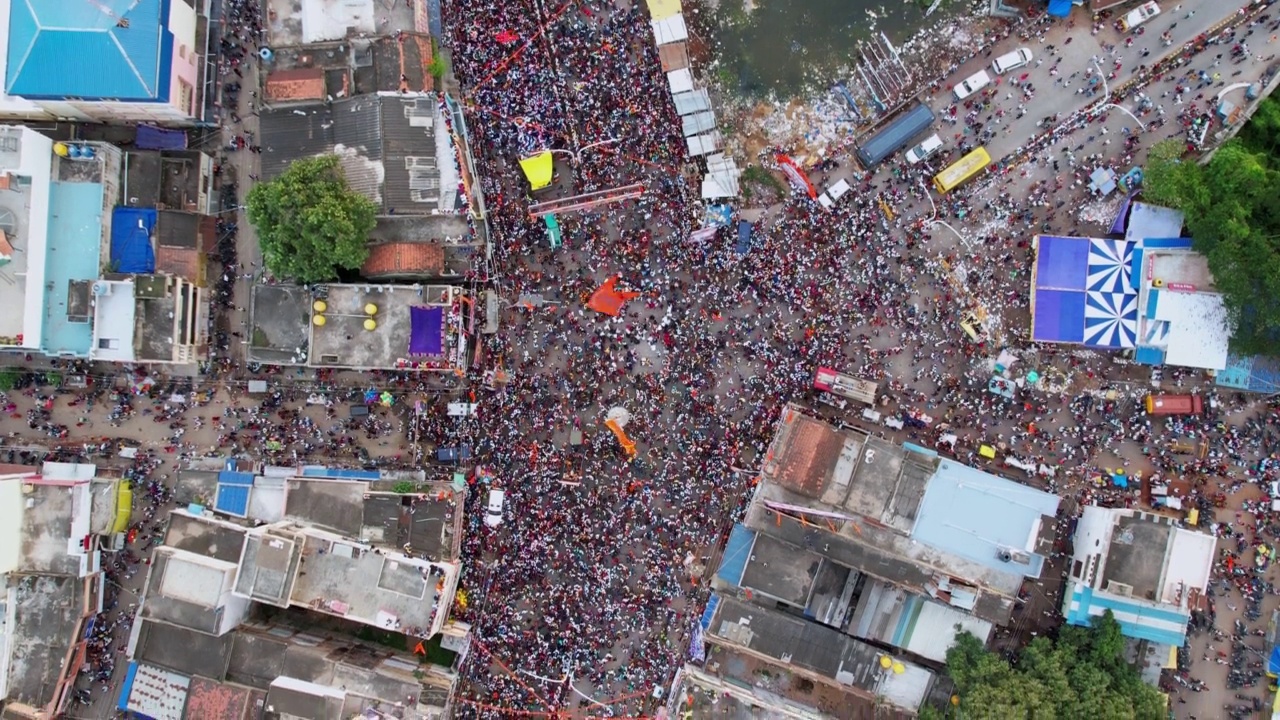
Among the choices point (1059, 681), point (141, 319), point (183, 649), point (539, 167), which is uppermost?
point (539, 167)

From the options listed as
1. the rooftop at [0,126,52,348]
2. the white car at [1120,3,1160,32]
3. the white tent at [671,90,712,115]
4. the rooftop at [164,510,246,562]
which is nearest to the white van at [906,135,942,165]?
the white tent at [671,90,712,115]

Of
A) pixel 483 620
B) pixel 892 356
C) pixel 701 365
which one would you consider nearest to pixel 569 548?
pixel 483 620

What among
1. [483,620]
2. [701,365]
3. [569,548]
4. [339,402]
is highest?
[701,365]

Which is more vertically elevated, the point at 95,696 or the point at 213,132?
the point at 213,132

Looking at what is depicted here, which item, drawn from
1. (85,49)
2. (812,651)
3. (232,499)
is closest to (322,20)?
(85,49)

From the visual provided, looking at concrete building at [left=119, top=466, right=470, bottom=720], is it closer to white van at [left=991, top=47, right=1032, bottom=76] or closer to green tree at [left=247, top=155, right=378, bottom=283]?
green tree at [left=247, top=155, right=378, bottom=283]

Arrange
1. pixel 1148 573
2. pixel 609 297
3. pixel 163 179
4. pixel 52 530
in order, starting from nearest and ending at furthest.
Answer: pixel 1148 573, pixel 52 530, pixel 163 179, pixel 609 297

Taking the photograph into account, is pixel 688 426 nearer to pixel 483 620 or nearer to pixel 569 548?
pixel 569 548

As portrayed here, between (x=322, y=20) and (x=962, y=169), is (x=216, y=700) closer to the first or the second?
(x=322, y=20)
